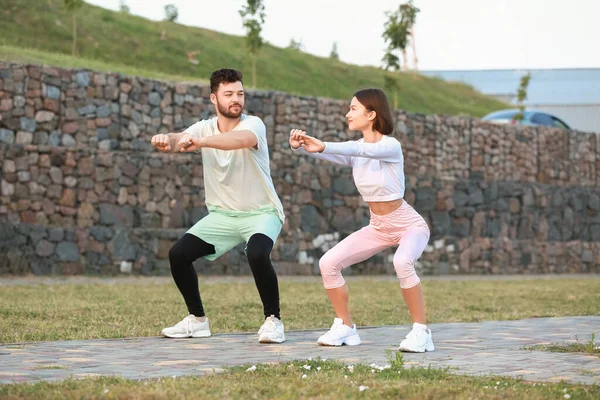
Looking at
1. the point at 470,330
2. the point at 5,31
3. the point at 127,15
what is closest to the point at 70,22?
the point at 5,31

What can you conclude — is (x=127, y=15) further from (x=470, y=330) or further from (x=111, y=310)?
(x=470, y=330)

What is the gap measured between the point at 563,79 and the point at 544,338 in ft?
120

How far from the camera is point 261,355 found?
22.2 ft

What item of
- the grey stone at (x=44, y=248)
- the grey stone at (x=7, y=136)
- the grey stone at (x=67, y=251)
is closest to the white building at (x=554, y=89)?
the grey stone at (x=67, y=251)

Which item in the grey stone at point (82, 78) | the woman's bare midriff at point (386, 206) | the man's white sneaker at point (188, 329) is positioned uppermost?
the grey stone at point (82, 78)

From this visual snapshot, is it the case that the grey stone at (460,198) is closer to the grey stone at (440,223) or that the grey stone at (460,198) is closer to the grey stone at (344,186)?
the grey stone at (440,223)

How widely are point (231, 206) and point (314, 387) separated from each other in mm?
2898

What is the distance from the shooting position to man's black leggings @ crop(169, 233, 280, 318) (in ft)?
24.9

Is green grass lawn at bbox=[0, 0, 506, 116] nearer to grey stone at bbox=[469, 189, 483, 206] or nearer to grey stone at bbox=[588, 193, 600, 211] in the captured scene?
grey stone at bbox=[588, 193, 600, 211]

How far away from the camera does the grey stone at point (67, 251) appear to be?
18.2 metres

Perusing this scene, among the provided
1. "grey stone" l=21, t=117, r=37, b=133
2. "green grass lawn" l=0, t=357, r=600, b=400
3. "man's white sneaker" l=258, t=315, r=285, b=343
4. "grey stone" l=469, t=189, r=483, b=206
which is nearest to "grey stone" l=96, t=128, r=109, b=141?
"grey stone" l=21, t=117, r=37, b=133

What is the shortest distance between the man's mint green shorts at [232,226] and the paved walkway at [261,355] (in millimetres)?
724

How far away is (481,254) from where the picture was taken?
80.8 feet

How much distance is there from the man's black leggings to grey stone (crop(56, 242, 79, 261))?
1065 centimetres
